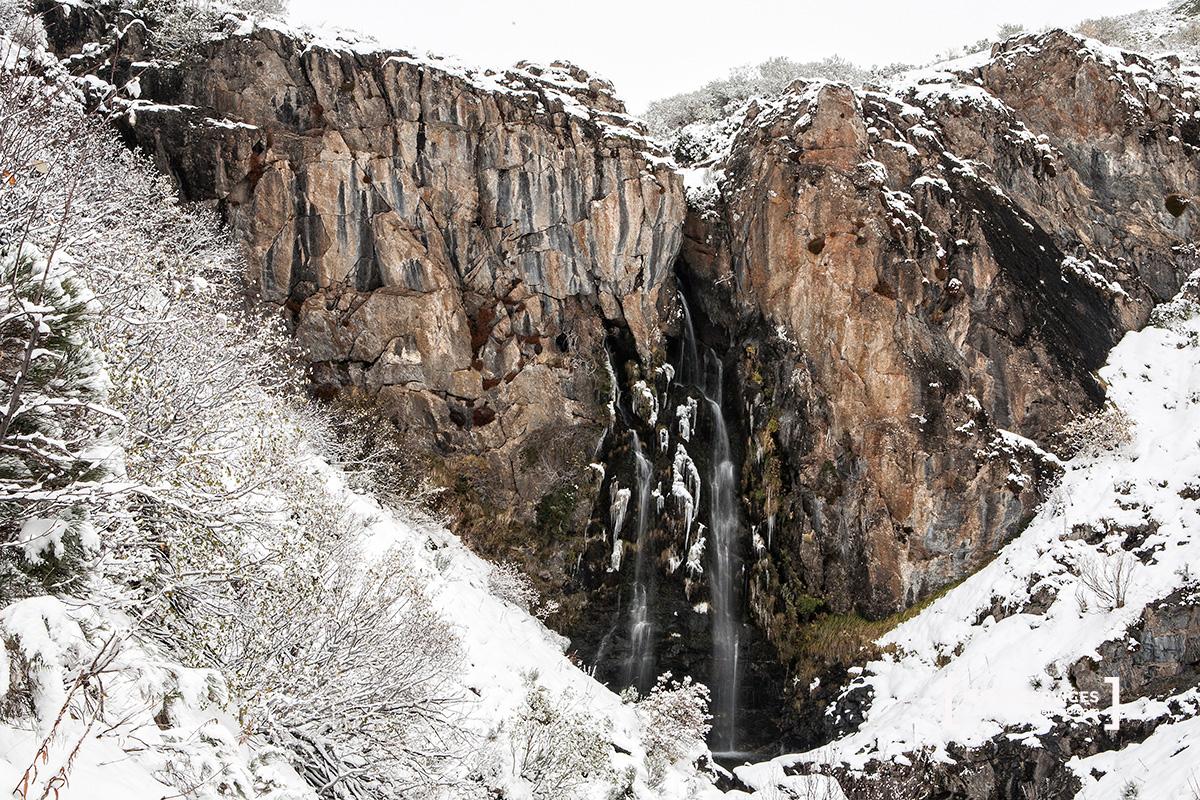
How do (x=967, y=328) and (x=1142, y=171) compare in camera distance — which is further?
(x=1142, y=171)

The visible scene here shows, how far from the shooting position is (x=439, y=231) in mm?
30375

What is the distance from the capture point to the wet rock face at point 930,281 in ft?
92.8

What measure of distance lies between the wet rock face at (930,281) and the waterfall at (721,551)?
1.17 m

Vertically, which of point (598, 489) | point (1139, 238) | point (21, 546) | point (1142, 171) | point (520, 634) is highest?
point (1142, 171)

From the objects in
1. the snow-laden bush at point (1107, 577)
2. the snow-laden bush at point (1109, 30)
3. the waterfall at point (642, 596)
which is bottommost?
the waterfall at point (642, 596)

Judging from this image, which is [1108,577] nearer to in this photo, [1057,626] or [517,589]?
[1057,626]

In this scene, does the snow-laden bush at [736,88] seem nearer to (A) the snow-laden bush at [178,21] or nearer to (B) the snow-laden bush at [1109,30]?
(B) the snow-laden bush at [1109,30]

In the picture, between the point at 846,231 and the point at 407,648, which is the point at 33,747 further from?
the point at 846,231

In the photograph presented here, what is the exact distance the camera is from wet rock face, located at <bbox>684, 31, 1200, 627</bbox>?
28.3m

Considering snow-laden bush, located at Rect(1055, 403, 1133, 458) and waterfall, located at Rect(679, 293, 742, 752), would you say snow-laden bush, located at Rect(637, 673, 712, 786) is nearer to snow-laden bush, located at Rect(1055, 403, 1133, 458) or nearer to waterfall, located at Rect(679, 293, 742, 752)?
waterfall, located at Rect(679, 293, 742, 752)

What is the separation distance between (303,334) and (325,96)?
9.39 m

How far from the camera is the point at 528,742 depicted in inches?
520

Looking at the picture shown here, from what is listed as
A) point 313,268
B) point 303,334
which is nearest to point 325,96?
A: point 313,268

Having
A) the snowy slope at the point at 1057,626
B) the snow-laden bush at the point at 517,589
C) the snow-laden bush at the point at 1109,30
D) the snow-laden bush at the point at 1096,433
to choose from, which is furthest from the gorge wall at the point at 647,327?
the snow-laden bush at the point at 1109,30
